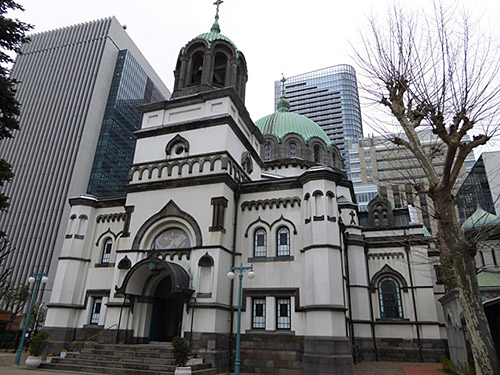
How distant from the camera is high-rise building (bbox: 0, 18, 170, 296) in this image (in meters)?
67.5

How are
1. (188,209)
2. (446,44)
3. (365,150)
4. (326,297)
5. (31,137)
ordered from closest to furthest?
(446,44), (326,297), (188,209), (31,137), (365,150)

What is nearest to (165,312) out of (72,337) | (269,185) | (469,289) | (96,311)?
(96,311)

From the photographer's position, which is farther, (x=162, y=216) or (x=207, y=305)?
(x=162, y=216)

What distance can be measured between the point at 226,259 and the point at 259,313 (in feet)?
10.2

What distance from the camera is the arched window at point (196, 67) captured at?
2409 centimetres

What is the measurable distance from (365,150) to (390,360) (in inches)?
2592

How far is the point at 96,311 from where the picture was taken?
66.9 feet

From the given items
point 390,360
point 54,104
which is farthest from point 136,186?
point 54,104

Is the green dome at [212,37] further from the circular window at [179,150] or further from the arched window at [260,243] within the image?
the arched window at [260,243]

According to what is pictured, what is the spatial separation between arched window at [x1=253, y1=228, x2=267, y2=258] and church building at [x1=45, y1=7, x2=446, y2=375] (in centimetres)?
10

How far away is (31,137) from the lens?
249ft

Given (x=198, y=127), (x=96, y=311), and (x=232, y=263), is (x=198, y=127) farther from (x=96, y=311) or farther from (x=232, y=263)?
(x=96, y=311)

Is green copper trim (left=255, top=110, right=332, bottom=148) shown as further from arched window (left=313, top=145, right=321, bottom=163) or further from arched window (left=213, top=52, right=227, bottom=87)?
arched window (left=213, top=52, right=227, bottom=87)

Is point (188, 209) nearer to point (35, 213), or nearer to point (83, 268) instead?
point (83, 268)
